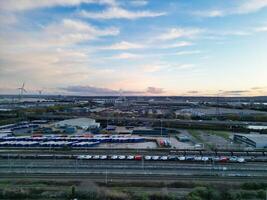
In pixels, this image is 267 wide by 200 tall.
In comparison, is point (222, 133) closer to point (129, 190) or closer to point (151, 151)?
point (151, 151)

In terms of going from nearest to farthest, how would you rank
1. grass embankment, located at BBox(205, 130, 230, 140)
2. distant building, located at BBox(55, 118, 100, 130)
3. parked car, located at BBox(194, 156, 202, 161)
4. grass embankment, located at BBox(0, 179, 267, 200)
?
grass embankment, located at BBox(0, 179, 267, 200), parked car, located at BBox(194, 156, 202, 161), grass embankment, located at BBox(205, 130, 230, 140), distant building, located at BBox(55, 118, 100, 130)

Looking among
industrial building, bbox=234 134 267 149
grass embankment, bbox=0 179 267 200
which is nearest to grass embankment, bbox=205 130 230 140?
industrial building, bbox=234 134 267 149

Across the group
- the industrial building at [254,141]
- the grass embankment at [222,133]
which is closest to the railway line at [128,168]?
the industrial building at [254,141]

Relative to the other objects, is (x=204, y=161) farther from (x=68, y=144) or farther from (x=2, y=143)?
(x=2, y=143)

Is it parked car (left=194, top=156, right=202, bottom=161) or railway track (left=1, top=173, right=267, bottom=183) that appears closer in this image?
railway track (left=1, top=173, right=267, bottom=183)

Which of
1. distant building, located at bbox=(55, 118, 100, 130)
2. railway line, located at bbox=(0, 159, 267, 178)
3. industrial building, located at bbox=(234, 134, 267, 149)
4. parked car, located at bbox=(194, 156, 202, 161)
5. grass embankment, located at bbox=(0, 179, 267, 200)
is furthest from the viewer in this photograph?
distant building, located at bbox=(55, 118, 100, 130)

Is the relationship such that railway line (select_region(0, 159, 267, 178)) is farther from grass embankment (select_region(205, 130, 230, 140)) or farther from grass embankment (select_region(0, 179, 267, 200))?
grass embankment (select_region(205, 130, 230, 140))

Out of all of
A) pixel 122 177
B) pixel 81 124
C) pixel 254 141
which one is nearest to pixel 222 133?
pixel 254 141

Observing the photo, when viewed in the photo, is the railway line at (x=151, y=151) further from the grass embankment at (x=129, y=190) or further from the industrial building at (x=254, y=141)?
the grass embankment at (x=129, y=190)

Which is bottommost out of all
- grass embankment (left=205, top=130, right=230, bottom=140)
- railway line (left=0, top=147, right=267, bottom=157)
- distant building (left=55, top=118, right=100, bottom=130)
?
railway line (left=0, top=147, right=267, bottom=157)

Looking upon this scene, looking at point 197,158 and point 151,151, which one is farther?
point 151,151

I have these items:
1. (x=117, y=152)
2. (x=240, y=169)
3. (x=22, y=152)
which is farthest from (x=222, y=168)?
(x=22, y=152)
